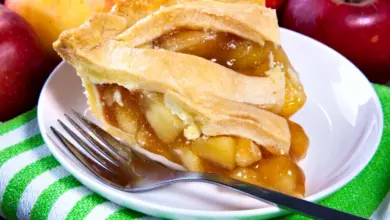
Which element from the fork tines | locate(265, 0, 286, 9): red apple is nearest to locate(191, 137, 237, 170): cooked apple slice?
the fork tines

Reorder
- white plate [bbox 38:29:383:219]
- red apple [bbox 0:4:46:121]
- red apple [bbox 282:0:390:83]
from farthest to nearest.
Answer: red apple [bbox 282:0:390:83], red apple [bbox 0:4:46:121], white plate [bbox 38:29:383:219]

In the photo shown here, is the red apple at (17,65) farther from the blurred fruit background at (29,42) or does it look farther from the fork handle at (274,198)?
the fork handle at (274,198)

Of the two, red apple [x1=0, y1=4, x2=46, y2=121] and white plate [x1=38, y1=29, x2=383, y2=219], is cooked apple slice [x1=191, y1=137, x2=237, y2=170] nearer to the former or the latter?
white plate [x1=38, y1=29, x2=383, y2=219]

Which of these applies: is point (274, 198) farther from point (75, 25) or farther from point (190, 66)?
point (75, 25)

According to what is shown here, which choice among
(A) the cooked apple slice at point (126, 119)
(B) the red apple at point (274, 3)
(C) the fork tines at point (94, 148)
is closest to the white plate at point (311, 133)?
(C) the fork tines at point (94, 148)

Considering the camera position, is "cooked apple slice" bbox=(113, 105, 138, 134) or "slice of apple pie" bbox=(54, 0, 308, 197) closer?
"slice of apple pie" bbox=(54, 0, 308, 197)

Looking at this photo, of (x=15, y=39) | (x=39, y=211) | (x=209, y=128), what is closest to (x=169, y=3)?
(x=209, y=128)

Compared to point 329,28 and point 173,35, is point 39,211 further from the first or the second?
point 329,28

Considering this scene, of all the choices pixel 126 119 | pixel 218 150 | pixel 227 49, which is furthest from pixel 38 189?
pixel 227 49
